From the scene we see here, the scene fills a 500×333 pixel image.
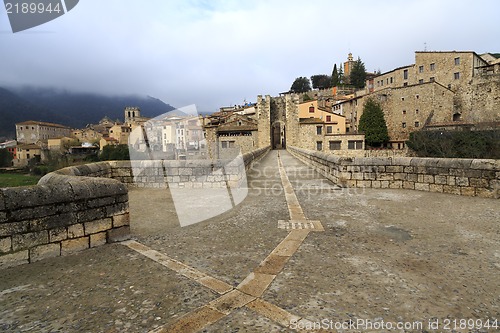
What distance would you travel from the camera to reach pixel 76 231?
151 inches

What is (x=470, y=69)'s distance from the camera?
44.3 meters

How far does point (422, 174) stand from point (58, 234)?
317 inches

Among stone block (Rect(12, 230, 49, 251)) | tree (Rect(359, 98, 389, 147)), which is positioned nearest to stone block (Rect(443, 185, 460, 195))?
stone block (Rect(12, 230, 49, 251))

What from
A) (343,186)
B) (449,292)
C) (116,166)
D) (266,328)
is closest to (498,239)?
(449,292)

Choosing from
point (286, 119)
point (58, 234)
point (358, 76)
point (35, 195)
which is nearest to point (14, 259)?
point (58, 234)

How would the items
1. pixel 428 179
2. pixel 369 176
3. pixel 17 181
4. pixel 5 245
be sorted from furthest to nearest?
pixel 17 181 → pixel 369 176 → pixel 428 179 → pixel 5 245

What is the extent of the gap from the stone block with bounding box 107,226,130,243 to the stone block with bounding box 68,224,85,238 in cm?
37

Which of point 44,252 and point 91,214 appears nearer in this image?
point 44,252

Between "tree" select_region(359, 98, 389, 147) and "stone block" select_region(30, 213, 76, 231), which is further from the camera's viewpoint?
"tree" select_region(359, 98, 389, 147)

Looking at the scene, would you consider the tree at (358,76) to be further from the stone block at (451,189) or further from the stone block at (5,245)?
the stone block at (5,245)

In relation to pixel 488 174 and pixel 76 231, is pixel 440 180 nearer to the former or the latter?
pixel 488 174

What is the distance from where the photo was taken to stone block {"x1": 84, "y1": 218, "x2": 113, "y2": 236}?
3.94 meters

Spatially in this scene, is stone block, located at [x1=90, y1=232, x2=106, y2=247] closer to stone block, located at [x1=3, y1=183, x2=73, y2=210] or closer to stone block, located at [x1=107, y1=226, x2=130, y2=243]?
stone block, located at [x1=107, y1=226, x2=130, y2=243]

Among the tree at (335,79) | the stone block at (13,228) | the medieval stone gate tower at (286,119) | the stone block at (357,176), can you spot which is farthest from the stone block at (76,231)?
the tree at (335,79)
